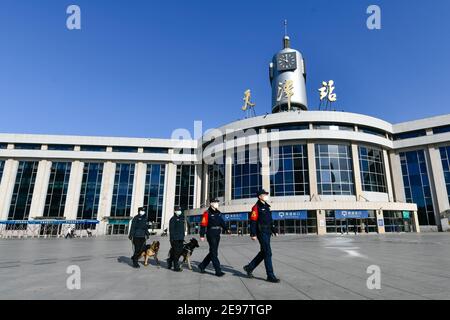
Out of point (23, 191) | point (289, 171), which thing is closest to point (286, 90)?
point (289, 171)

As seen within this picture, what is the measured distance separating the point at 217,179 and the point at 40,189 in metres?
34.9

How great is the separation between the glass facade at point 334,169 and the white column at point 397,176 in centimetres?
1232

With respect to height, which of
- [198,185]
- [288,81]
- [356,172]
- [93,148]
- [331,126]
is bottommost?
[198,185]

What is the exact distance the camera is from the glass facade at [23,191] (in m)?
48.7

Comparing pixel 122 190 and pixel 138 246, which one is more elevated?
pixel 122 190

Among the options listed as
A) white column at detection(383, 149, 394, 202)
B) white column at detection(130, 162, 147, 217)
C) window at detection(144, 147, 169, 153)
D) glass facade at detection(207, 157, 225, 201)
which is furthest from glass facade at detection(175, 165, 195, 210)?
white column at detection(383, 149, 394, 202)

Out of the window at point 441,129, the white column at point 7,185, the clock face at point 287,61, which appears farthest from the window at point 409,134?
the white column at point 7,185

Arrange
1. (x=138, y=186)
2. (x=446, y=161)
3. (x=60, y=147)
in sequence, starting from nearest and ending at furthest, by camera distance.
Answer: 1. (x=446, y=161)
2. (x=138, y=186)
3. (x=60, y=147)

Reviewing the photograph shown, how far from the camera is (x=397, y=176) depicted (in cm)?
4641

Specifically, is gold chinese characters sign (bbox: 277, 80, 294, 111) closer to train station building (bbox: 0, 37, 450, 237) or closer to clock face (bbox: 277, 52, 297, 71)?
train station building (bbox: 0, 37, 450, 237)

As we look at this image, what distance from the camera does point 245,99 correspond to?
160 ft

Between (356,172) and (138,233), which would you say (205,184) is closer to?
(356,172)

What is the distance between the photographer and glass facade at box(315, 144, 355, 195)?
38500 millimetres
